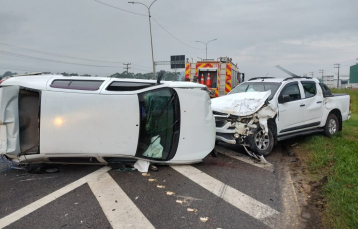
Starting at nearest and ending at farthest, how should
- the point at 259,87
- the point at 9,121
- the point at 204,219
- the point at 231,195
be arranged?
the point at 204,219, the point at 231,195, the point at 9,121, the point at 259,87

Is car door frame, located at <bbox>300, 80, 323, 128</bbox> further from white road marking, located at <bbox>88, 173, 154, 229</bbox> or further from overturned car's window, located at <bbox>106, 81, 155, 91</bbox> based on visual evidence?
white road marking, located at <bbox>88, 173, 154, 229</bbox>

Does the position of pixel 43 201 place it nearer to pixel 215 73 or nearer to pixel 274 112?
pixel 274 112

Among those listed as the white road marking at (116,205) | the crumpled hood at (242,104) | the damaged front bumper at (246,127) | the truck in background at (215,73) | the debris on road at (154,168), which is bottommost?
the white road marking at (116,205)

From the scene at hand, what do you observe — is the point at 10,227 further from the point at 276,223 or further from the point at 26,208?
the point at 276,223

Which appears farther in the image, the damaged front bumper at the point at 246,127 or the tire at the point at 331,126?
the tire at the point at 331,126

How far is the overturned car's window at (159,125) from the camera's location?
5227 millimetres

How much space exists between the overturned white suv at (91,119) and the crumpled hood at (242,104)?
151cm

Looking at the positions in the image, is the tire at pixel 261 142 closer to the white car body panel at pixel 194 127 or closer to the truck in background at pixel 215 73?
the white car body panel at pixel 194 127

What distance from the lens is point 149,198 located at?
4176mm

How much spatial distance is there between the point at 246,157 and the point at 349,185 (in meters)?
2.46

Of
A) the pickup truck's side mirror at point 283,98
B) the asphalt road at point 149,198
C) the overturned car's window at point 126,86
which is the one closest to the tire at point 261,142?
the asphalt road at point 149,198

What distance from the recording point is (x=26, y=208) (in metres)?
3.81

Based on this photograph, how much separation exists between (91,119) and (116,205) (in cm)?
160

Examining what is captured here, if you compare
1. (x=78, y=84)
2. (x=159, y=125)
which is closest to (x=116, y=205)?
(x=159, y=125)
